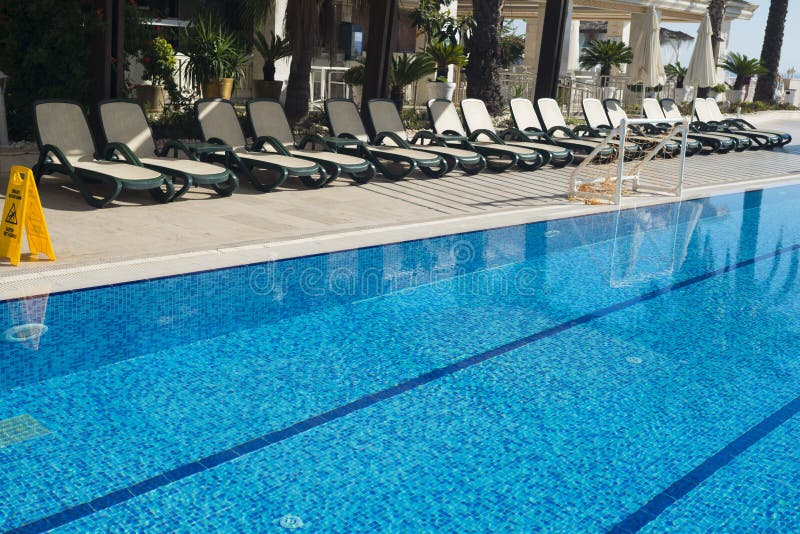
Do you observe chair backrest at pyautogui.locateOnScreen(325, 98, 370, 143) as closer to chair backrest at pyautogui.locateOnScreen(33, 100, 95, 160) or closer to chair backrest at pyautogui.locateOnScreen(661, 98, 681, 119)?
chair backrest at pyautogui.locateOnScreen(33, 100, 95, 160)

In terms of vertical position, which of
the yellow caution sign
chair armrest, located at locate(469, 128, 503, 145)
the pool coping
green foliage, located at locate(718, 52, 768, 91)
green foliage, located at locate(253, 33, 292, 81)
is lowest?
the pool coping

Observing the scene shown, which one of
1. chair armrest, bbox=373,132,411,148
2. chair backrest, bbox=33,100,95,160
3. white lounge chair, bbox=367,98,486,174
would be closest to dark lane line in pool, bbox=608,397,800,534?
white lounge chair, bbox=367,98,486,174

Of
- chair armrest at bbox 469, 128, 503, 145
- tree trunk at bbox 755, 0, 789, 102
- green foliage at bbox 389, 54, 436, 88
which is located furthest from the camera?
tree trunk at bbox 755, 0, 789, 102

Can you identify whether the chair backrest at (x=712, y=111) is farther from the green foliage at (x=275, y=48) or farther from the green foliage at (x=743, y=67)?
the green foliage at (x=275, y=48)

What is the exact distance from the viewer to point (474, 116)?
13281 millimetres

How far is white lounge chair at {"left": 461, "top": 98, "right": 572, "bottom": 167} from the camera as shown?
41.3 ft

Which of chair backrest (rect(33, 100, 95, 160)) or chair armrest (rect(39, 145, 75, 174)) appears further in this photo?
chair backrest (rect(33, 100, 95, 160))

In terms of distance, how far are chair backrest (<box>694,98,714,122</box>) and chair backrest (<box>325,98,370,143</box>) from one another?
34.2 ft

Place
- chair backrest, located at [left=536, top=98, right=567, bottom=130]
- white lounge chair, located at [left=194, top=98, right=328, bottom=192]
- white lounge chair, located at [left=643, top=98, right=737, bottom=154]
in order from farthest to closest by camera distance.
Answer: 1. white lounge chair, located at [left=643, top=98, right=737, bottom=154]
2. chair backrest, located at [left=536, top=98, right=567, bottom=130]
3. white lounge chair, located at [left=194, top=98, right=328, bottom=192]

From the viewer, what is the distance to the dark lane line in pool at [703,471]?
11.4 ft

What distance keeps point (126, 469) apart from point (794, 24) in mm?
31974

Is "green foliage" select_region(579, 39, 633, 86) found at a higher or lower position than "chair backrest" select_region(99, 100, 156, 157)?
higher

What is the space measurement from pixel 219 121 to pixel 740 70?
24257 millimetres

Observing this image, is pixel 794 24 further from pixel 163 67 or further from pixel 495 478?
pixel 495 478
